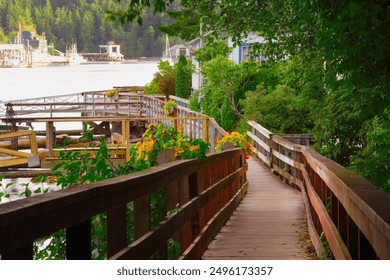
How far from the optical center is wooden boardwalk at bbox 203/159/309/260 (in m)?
8.61

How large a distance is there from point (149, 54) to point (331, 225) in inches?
736

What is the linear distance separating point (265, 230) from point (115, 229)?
20.6 feet

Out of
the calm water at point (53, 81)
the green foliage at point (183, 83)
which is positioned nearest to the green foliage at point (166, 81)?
the calm water at point (53, 81)

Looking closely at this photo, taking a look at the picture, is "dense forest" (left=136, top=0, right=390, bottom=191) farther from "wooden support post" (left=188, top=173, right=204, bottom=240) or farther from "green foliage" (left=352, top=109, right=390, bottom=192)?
"wooden support post" (left=188, top=173, right=204, bottom=240)

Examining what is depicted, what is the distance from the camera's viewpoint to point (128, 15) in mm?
5996

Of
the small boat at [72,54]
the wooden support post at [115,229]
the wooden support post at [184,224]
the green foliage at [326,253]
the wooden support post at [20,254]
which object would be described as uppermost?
the small boat at [72,54]

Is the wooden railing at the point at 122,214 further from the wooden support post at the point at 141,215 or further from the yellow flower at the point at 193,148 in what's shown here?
the yellow flower at the point at 193,148

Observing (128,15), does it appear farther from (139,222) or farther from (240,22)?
(240,22)

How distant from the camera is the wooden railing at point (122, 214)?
122 inches

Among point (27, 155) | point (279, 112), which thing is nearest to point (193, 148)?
point (279, 112)

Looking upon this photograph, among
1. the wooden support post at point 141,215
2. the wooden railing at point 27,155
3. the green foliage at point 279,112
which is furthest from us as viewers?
the wooden railing at point 27,155

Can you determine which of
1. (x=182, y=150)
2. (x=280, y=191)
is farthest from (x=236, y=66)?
(x=182, y=150)

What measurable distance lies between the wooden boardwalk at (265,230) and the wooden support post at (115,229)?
3603 mm


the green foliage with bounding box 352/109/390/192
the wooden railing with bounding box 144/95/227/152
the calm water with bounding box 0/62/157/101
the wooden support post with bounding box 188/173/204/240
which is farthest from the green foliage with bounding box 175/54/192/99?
the wooden support post with bounding box 188/173/204/240
